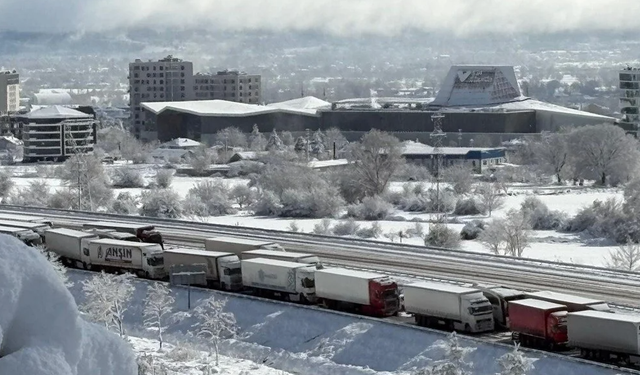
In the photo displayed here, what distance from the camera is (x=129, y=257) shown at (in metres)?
40.0

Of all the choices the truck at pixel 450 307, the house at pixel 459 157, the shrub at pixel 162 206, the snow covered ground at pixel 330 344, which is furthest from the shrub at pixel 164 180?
the truck at pixel 450 307

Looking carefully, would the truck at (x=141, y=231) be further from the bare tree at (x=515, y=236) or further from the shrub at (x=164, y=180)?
the shrub at (x=164, y=180)

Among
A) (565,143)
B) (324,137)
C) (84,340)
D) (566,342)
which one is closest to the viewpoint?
(84,340)

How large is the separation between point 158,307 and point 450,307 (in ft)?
27.4

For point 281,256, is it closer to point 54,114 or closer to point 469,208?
point 469,208

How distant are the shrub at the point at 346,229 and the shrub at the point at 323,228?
0.35 metres

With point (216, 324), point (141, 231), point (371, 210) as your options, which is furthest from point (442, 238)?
point (216, 324)

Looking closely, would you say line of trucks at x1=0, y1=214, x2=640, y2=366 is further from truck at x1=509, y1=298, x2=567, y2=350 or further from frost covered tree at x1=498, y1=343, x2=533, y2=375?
frost covered tree at x1=498, y1=343, x2=533, y2=375

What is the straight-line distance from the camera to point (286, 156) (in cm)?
9512

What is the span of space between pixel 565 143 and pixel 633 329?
2588 inches

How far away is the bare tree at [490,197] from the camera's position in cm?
6644

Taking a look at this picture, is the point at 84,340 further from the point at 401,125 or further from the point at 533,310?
the point at 401,125

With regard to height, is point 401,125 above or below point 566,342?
above

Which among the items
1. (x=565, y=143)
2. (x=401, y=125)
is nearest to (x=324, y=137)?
(x=401, y=125)
